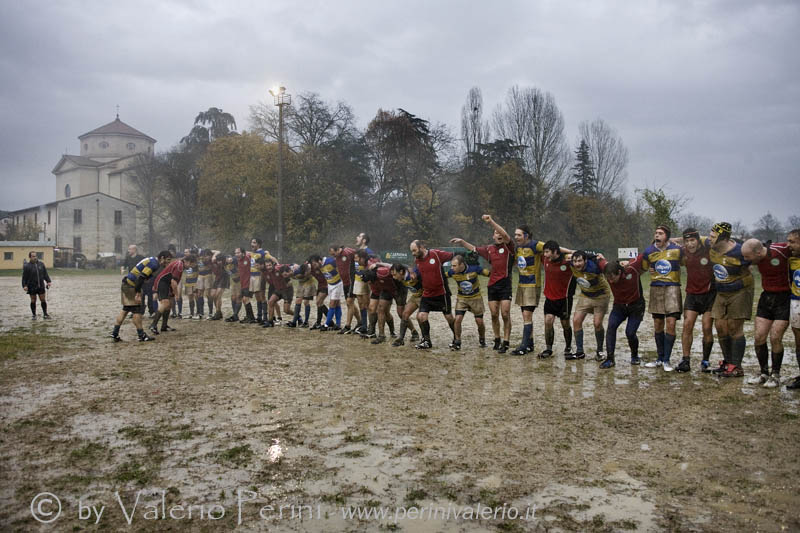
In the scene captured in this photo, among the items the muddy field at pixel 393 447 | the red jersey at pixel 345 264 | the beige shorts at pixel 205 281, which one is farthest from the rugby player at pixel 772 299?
the beige shorts at pixel 205 281

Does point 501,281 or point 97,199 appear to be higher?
point 97,199

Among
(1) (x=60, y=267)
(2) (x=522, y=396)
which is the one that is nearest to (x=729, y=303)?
(2) (x=522, y=396)

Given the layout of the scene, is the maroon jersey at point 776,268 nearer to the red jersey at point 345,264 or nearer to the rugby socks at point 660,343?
the rugby socks at point 660,343

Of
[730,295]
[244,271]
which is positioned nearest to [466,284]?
[730,295]

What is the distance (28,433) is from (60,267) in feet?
196

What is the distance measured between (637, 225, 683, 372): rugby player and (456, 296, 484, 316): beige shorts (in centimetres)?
280

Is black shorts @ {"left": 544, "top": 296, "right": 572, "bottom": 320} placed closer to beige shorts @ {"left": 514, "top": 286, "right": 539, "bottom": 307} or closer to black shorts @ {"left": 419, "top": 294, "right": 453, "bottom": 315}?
beige shorts @ {"left": 514, "top": 286, "right": 539, "bottom": 307}

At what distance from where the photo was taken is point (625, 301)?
8.36 meters

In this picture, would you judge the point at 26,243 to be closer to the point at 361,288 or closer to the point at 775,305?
the point at 361,288

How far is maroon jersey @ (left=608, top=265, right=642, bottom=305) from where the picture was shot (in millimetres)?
8211

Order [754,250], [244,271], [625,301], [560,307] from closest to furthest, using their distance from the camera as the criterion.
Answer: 1. [754,250]
2. [625,301]
3. [560,307]
4. [244,271]

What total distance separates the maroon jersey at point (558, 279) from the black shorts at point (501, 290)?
29.2 inches

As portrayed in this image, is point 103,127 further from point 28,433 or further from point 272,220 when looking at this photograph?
point 28,433

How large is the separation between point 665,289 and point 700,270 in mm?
513
